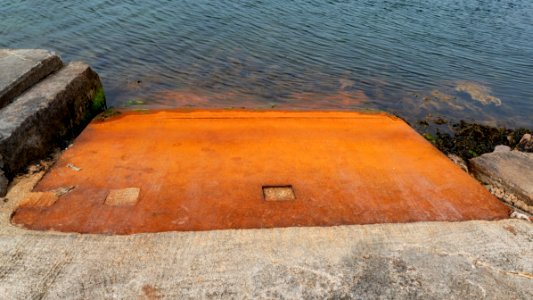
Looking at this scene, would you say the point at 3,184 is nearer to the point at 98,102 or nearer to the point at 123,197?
the point at 123,197

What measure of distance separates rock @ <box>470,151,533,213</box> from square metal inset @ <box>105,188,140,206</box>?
10.9 feet

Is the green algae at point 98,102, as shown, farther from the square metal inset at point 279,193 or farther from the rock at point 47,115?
the square metal inset at point 279,193

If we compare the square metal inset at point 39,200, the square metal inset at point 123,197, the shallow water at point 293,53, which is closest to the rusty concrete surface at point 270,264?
the square metal inset at point 39,200

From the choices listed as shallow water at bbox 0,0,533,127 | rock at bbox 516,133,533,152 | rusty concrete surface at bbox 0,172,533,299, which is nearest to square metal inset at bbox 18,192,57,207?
rusty concrete surface at bbox 0,172,533,299

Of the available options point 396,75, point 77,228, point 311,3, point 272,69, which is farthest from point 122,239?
point 311,3

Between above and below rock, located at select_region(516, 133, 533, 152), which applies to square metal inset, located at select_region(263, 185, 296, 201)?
above

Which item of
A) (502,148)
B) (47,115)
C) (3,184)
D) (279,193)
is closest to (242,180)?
(279,193)

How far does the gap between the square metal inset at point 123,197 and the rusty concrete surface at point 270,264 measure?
1.23 ft

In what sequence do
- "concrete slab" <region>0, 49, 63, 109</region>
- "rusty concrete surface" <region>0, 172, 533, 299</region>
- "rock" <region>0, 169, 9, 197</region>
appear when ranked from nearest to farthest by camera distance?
"rusty concrete surface" <region>0, 172, 533, 299</region> → "rock" <region>0, 169, 9, 197</region> → "concrete slab" <region>0, 49, 63, 109</region>

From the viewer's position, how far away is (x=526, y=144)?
18.4ft

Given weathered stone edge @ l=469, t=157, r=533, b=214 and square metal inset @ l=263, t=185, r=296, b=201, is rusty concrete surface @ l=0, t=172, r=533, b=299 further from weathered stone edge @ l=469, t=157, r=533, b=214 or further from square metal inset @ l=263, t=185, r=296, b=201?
weathered stone edge @ l=469, t=157, r=533, b=214

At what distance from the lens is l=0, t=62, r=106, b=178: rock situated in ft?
10.7

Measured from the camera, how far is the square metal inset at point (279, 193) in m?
3.15

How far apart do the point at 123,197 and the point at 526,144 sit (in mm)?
5239
